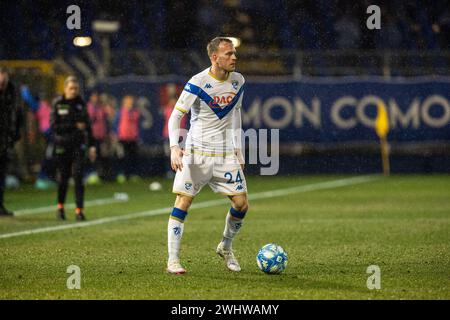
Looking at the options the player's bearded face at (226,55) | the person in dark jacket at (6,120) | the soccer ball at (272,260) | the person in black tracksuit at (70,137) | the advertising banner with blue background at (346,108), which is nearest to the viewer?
the soccer ball at (272,260)

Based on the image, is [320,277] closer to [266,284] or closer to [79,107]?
[266,284]

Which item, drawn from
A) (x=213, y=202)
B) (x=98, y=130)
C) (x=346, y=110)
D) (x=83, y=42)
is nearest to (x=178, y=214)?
(x=213, y=202)

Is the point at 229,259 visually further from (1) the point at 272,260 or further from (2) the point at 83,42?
(2) the point at 83,42

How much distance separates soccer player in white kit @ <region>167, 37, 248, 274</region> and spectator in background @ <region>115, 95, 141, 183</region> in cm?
1610

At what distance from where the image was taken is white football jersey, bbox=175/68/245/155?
9.81 meters

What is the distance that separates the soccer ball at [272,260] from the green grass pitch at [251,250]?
0.30 ft

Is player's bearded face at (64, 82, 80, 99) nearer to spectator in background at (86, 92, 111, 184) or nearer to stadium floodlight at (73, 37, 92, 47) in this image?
spectator in background at (86, 92, 111, 184)

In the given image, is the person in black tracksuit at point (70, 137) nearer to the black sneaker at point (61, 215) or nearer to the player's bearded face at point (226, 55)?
the black sneaker at point (61, 215)

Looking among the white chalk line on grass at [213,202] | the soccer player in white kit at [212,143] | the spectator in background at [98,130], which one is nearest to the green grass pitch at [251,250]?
the white chalk line on grass at [213,202]

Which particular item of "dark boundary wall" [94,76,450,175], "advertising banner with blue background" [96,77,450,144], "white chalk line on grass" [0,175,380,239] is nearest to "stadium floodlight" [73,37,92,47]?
Result: "dark boundary wall" [94,76,450,175]

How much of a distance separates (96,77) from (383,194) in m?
9.81

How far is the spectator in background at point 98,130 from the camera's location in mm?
25875

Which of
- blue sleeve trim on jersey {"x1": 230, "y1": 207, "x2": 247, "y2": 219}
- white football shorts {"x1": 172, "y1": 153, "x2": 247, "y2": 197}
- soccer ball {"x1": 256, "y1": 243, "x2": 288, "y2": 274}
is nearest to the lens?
soccer ball {"x1": 256, "y1": 243, "x2": 288, "y2": 274}

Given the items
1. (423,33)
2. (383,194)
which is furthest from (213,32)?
(383,194)
